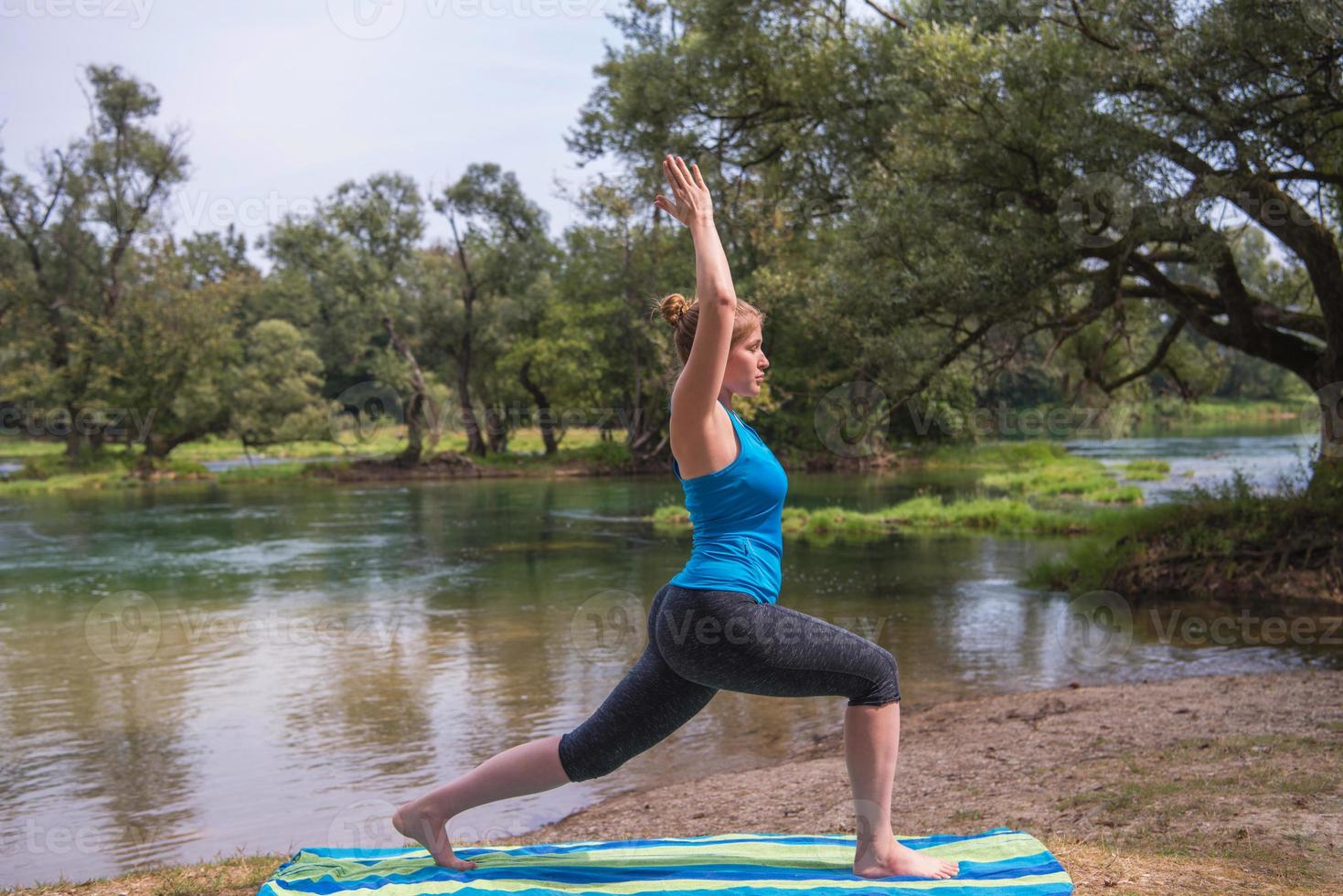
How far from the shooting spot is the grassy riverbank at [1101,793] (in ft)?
14.8

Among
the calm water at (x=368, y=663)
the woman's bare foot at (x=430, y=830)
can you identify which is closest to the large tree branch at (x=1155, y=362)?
the calm water at (x=368, y=663)

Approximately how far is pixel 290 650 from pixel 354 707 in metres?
3.11

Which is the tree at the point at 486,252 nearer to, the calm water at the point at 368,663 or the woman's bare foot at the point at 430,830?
the calm water at the point at 368,663

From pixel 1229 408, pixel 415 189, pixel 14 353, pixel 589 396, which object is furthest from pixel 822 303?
pixel 1229 408

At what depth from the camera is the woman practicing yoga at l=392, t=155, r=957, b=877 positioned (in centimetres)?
347

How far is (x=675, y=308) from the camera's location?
12.6 feet

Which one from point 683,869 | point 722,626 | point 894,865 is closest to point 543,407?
point 683,869

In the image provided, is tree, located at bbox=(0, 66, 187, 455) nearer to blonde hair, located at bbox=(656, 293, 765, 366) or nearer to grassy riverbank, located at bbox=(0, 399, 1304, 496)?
grassy riverbank, located at bbox=(0, 399, 1304, 496)

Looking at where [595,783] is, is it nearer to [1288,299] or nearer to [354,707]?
[354,707]

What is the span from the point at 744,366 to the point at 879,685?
114 centimetres

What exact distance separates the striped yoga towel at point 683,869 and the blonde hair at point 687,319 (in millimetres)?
1804

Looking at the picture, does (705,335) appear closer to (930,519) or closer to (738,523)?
(738,523)

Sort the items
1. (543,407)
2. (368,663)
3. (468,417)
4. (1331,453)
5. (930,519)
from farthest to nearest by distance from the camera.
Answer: (468,417), (543,407), (930,519), (1331,453), (368,663)

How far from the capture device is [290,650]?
13.0 m
